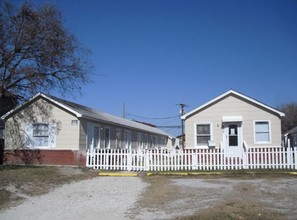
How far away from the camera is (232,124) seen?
74.0ft

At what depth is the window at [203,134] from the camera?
2286 centimetres

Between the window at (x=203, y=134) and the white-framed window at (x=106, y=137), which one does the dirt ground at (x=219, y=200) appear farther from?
the white-framed window at (x=106, y=137)

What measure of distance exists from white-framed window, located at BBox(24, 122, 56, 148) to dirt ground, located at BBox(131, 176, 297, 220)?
8917mm

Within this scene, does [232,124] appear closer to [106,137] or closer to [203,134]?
[203,134]

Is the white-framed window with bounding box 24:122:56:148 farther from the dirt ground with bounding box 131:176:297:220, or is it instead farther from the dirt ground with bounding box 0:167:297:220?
the dirt ground with bounding box 131:176:297:220

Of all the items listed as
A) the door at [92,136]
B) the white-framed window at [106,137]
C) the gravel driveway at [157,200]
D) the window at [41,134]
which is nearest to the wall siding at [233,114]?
the door at [92,136]

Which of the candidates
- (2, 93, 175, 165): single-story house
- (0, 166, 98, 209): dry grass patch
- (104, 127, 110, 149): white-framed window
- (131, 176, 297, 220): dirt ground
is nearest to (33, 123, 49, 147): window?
(2, 93, 175, 165): single-story house

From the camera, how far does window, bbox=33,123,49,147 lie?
73.3ft

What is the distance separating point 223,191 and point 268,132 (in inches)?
423

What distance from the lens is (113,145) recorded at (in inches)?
1118

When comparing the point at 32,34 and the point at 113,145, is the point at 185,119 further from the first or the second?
the point at 32,34

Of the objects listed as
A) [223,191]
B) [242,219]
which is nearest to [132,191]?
[223,191]

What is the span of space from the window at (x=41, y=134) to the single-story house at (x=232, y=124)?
8.44 m

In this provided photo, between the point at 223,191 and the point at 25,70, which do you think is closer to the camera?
the point at 223,191
